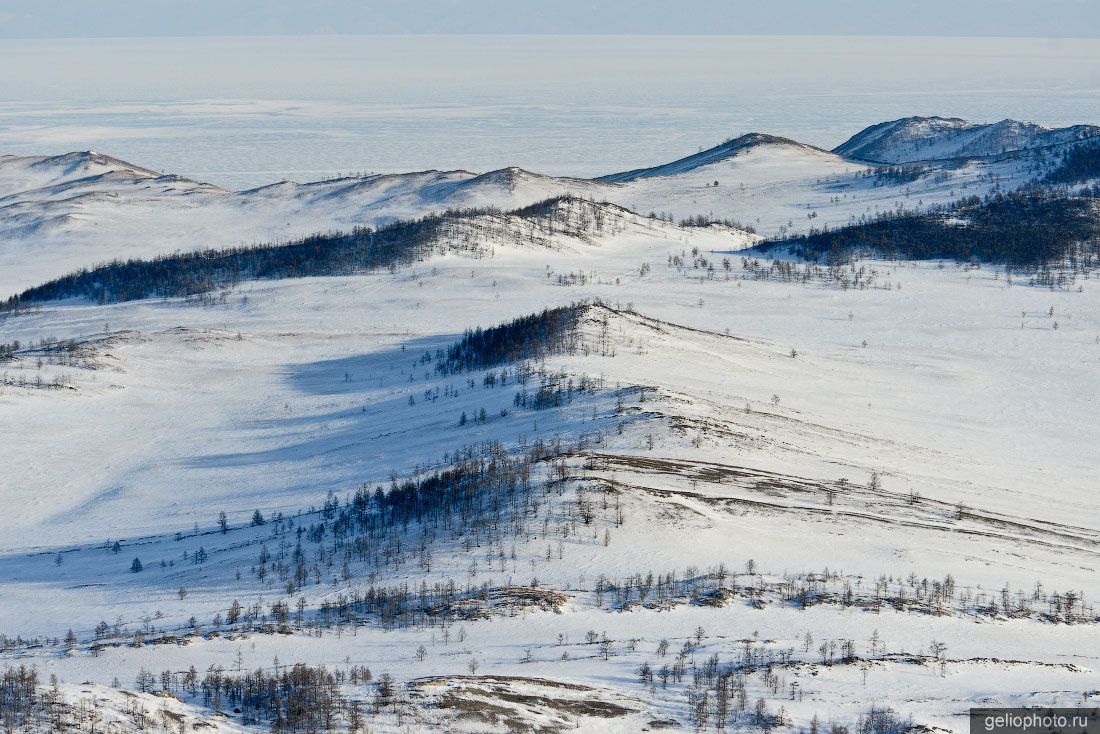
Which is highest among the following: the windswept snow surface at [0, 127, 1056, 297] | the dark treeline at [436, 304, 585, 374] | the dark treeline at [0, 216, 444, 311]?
the windswept snow surface at [0, 127, 1056, 297]

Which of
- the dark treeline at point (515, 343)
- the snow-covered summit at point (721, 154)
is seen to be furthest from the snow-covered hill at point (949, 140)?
the dark treeline at point (515, 343)

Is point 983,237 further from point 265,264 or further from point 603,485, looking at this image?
point 603,485

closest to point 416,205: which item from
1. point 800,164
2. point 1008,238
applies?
point 800,164

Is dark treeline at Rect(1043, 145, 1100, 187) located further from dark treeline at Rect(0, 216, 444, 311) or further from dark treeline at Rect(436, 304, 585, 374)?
dark treeline at Rect(436, 304, 585, 374)

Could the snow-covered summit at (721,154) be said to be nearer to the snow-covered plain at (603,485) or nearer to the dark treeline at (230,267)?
the dark treeline at (230,267)

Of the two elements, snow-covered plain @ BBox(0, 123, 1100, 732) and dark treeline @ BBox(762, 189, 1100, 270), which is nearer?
snow-covered plain @ BBox(0, 123, 1100, 732)

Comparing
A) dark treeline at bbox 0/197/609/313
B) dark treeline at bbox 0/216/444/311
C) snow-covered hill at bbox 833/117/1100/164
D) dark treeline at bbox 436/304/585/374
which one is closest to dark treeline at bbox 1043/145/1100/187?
snow-covered hill at bbox 833/117/1100/164

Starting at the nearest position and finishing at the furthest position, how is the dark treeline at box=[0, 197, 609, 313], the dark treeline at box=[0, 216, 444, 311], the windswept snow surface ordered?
the dark treeline at box=[0, 216, 444, 311]
the dark treeline at box=[0, 197, 609, 313]
the windswept snow surface

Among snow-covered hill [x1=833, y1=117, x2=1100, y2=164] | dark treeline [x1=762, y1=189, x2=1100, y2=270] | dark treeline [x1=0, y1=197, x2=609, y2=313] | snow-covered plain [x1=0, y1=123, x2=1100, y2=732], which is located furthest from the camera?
snow-covered hill [x1=833, y1=117, x2=1100, y2=164]

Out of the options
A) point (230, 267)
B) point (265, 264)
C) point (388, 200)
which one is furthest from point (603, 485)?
point (388, 200)
